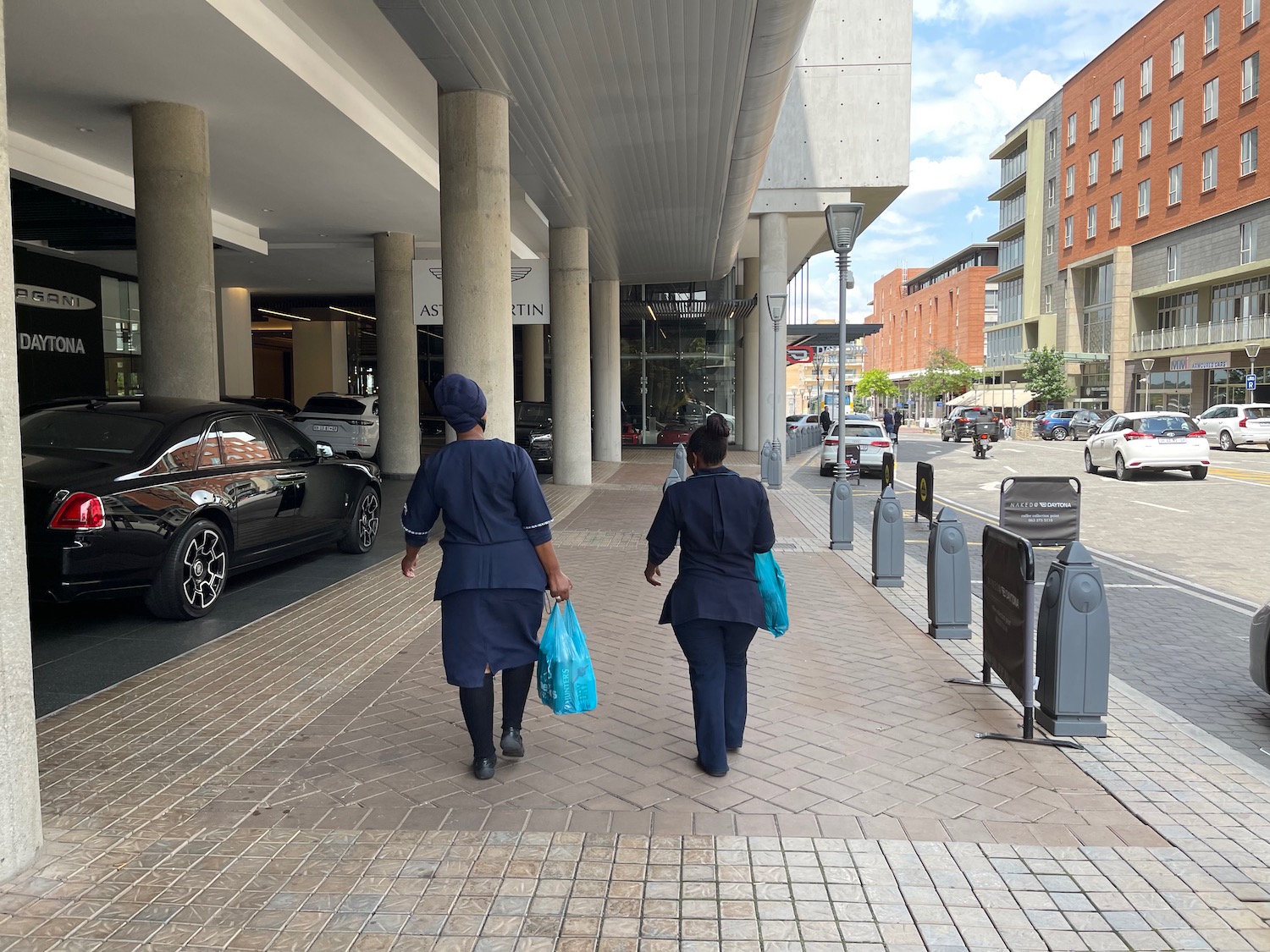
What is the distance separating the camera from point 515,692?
4547mm

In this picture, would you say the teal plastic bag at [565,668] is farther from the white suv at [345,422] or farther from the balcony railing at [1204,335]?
the balcony railing at [1204,335]

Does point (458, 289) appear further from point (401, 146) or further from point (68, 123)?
point (68, 123)

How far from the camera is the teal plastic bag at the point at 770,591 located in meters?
4.67

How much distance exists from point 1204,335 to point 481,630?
55879 mm

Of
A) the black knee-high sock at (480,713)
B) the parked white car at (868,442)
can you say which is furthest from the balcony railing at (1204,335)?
the black knee-high sock at (480,713)

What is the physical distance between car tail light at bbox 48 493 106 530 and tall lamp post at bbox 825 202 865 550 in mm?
7962

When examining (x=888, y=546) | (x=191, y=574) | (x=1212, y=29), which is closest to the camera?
(x=191, y=574)

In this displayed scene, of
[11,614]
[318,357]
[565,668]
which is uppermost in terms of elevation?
[318,357]

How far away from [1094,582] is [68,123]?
14.3 meters

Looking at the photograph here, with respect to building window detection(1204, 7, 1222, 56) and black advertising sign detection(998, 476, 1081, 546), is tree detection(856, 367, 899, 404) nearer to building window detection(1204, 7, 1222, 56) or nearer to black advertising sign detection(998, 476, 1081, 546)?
building window detection(1204, 7, 1222, 56)

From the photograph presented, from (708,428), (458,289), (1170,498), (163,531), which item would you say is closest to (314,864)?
(708,428)

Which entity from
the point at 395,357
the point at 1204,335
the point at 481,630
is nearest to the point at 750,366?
the point at 395,357

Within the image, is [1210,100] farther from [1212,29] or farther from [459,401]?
[459,401]

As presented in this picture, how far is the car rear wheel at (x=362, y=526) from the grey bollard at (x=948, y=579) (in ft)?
20.4
